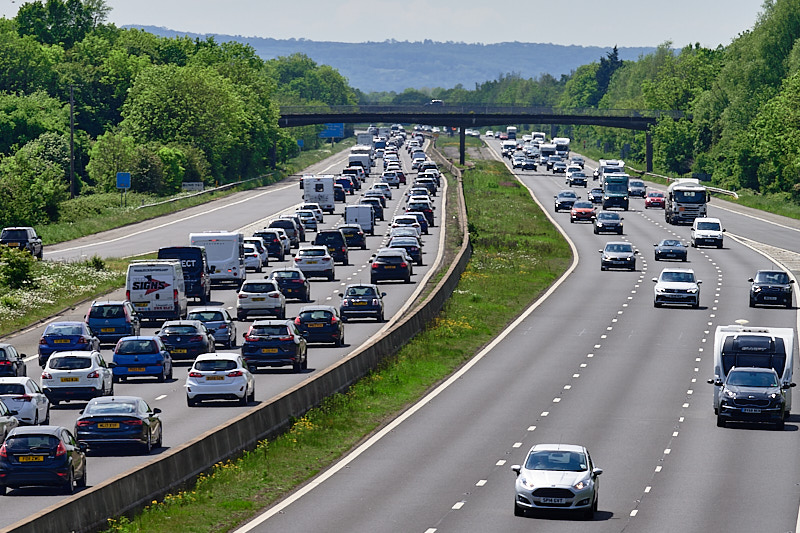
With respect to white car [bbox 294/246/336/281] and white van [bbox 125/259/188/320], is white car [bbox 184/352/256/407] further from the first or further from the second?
white car [bbox 294/246/336/281]

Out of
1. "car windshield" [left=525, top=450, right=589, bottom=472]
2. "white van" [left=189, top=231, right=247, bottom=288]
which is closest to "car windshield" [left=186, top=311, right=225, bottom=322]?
"white van" [left=189, top=231, right=247, bottom=288]

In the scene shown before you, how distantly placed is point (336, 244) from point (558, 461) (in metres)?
55.0

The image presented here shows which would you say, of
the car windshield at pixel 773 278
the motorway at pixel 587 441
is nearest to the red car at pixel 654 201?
the motorway at pixel 587 441

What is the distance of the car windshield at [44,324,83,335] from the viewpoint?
4859 cm

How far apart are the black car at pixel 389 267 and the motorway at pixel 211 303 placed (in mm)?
501

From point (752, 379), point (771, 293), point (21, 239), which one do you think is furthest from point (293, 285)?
point (752, 379)

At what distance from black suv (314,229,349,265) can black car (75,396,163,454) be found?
49.2 meters

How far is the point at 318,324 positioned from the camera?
174 ft

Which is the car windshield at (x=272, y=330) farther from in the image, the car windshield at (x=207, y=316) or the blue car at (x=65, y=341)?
the blue car at (x=65, y=341)

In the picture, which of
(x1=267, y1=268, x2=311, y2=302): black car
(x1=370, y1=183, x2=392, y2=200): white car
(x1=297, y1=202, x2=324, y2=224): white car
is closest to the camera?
(x1=267, y1=268, x2=311, y2=302): black car

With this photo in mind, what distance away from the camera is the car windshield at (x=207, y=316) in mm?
52406

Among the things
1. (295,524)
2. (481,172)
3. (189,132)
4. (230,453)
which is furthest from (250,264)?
(481,172)

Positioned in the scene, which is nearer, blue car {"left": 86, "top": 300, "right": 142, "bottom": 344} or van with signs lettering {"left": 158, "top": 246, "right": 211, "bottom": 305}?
blue car {"left": 86, "top": 300, "right": 142, "bottom": 344}

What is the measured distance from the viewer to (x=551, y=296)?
245 feet
